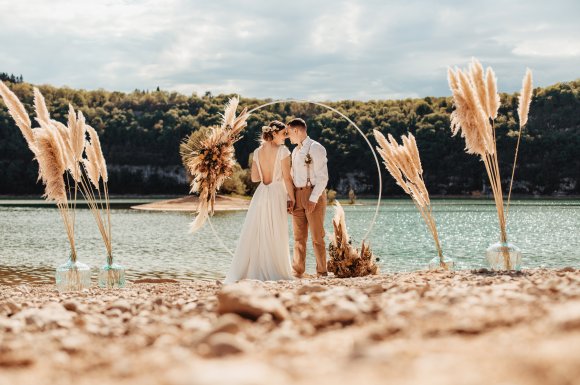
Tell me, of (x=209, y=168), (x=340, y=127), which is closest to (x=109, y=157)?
(x=340, y=127)

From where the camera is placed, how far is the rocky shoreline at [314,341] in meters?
2.13

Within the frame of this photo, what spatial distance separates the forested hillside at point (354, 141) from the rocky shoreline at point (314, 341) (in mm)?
68131

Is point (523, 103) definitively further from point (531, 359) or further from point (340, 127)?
point (340, 127)

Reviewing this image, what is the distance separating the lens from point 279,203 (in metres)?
8.89

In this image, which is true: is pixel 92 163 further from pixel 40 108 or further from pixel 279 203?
pixel 279 203

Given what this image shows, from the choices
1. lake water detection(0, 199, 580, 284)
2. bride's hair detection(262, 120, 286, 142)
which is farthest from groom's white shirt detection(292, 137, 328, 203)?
lake water detection(0, 199, 580, 284)

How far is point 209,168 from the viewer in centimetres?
952

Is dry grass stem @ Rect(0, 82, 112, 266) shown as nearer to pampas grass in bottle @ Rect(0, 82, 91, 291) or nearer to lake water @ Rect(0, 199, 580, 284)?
pampas grass in bottle @ Rect(0, 82, 91, 291)

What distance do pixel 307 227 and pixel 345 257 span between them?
2.14 ft

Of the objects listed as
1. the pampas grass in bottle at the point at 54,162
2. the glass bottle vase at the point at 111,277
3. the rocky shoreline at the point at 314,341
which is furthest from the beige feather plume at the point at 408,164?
the rocky shoreline at the point at 314,341

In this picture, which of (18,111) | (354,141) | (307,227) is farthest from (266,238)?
(354,141)

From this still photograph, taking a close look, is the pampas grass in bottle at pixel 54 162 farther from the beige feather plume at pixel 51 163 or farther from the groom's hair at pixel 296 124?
the groom's hair at pixel 296 124

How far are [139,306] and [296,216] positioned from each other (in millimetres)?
4509

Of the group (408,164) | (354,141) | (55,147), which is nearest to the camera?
(55,147)
